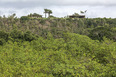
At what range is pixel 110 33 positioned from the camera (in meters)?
40.7

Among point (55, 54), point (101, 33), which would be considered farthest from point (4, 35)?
point (101, 33)

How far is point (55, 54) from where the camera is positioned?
796 inches

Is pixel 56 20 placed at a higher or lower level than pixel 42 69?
higher

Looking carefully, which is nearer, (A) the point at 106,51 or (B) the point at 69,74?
(B) the point at 69,74

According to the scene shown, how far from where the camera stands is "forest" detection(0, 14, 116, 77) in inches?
593

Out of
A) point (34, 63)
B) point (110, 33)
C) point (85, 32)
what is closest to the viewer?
point (34, 63)

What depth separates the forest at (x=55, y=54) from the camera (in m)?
15.1

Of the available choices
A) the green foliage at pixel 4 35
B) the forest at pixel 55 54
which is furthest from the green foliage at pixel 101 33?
the green foliage at pixel 4 35

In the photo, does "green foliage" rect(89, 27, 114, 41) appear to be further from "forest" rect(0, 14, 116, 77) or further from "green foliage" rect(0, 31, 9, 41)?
"green foliage" rect(0, 31, 9, 41)

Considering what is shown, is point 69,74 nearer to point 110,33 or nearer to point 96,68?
point 96,68

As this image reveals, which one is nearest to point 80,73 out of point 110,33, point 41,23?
point 110,33

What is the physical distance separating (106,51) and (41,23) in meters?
41.1

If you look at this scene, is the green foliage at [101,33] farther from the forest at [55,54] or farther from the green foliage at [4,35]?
the green foliage at [4,35]

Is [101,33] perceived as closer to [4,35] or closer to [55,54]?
[4,35]
